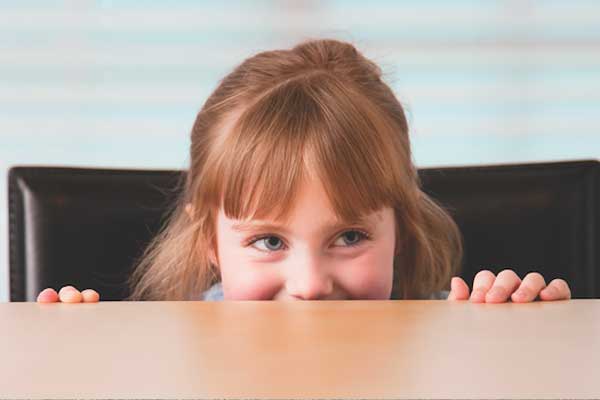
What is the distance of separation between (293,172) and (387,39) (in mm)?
1725

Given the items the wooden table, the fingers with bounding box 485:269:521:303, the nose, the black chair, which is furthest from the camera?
the black chair

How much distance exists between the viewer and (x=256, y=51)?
2.75 metres

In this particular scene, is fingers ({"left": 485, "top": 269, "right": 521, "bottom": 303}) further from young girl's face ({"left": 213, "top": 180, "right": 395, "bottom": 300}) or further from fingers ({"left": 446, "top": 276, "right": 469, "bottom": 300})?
young girl's face ({"left": 213, "top": 180, "right": 395, "bottom": 300})

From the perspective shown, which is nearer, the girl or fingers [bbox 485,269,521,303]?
fingers [bbox 485,269,521,303]

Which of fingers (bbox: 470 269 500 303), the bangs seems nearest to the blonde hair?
the bangs

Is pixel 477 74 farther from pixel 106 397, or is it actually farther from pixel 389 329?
pixel 106 397

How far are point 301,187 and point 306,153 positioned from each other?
5 centimetres

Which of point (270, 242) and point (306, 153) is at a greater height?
point (306, 153)

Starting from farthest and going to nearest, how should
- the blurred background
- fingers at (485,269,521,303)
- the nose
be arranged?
the blurred background, the nose, fingers at (485,269,521,303)

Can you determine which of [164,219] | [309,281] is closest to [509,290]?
[309,281]

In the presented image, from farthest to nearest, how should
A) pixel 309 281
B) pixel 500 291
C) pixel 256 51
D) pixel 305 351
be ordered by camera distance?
pixel 256 51 < pixel 309 281 < pixel 500 291 < pixel 305 351

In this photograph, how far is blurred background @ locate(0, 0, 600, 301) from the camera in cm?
274

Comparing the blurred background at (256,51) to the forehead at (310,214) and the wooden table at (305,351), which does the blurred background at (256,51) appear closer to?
the forehead at (310,214)

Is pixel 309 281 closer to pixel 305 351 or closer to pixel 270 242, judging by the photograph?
pixel 270 242
